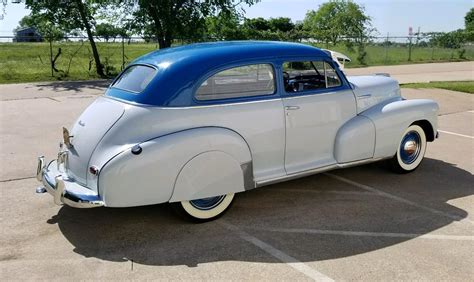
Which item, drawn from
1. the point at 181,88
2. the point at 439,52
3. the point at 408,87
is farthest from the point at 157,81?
the point at 439,52

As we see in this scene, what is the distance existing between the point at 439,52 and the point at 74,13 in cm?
2552

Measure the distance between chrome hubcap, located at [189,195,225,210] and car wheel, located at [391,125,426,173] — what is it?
8.64 ft

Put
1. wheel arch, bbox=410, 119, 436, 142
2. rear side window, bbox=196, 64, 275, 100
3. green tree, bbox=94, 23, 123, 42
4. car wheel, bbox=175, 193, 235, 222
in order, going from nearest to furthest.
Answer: car wheel, bbox=175, 193, 235, 222
rear side window, bbox=196, 64, 275, 100
wheel arch, bbox=410, 119, 436, 142
green tree, bbox=94, 23, 123, 42

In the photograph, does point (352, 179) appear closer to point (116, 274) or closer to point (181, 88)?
point (181, 88)

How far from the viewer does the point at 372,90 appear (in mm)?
5738

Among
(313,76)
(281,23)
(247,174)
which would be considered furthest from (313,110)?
(281,23)

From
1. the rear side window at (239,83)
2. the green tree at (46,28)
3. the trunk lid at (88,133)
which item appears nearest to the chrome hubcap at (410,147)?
the rear side window at (239,83)

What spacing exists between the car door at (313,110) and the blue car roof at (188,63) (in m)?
0.27

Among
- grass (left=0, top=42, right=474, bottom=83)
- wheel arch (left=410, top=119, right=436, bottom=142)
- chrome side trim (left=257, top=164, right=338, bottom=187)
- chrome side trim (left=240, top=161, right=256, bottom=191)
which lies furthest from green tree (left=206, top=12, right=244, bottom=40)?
chrome side trim (left=240, top=161, right=256, bottom=191)

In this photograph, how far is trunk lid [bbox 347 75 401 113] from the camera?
555 cm

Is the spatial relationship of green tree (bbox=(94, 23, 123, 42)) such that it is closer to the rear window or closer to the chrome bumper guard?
the rear window

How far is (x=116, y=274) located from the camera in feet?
11.6

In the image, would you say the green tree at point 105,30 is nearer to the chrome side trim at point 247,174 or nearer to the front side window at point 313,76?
the front side window at point 313,76

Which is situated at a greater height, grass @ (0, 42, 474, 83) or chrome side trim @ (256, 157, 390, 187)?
grass @ (0, 42, 474, 83)
